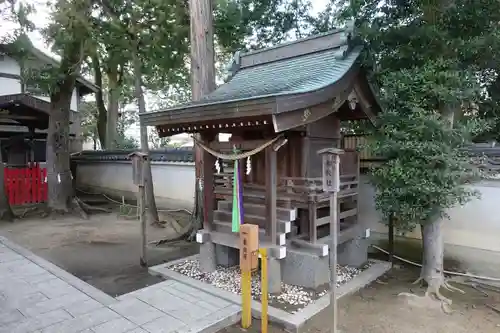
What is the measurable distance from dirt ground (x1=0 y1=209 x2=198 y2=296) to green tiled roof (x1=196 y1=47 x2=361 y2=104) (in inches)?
119

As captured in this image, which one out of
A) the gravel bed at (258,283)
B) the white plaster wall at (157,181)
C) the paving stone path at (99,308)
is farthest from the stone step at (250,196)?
the white plaster wall at (157,181)

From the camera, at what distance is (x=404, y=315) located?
Answer: 4254mm

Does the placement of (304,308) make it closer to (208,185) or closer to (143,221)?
(208,185)

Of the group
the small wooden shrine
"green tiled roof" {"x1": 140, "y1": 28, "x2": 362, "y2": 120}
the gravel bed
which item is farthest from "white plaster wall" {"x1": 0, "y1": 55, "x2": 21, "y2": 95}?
the gravel bed

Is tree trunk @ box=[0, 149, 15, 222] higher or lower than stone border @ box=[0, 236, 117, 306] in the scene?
higher

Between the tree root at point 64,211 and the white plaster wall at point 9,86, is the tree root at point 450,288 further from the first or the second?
the white plaster wall at point 9,86

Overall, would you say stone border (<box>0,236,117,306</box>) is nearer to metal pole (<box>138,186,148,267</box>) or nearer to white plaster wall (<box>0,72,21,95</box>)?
metal pole (<box>138,186,148,267</box>)

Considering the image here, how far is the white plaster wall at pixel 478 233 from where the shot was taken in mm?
5945

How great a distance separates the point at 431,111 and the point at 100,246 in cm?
666

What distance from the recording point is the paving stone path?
3789 millimetres

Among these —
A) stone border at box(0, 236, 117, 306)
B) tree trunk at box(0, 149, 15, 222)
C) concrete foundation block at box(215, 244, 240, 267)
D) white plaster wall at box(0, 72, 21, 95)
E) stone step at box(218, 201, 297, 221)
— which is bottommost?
stone border at box(0, 236, 117, 306)

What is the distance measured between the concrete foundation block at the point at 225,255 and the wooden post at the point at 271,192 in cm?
123

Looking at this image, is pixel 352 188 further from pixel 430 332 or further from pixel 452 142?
pixel 430 332

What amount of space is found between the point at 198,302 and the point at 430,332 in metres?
2.72
